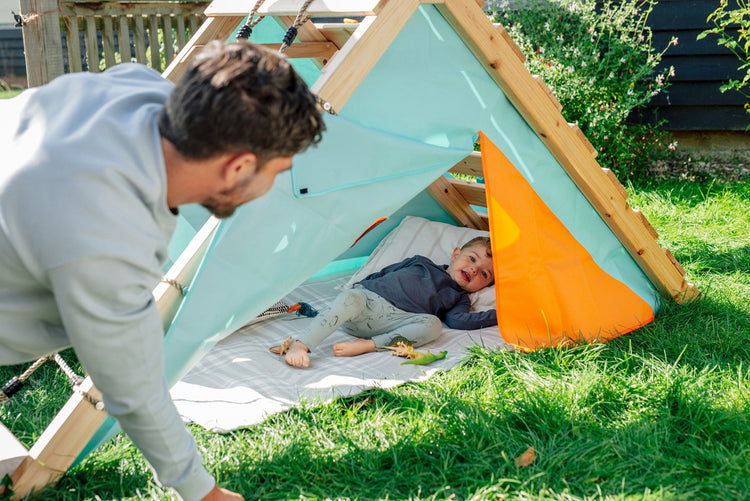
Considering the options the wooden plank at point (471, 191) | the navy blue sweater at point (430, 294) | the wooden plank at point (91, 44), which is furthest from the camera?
the wooden plank at point (91, 44)

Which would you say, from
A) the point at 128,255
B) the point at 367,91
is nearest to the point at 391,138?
the point at 367,91

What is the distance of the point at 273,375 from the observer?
278cm

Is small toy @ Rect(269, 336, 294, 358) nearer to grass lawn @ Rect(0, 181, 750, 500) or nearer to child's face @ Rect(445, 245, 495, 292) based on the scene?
grass lawn @ Rect(0, 181, 750, 500)

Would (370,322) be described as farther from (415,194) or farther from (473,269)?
(415,194)

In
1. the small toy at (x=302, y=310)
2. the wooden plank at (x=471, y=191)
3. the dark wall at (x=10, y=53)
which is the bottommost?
the dark wall at (x=10, y=53)

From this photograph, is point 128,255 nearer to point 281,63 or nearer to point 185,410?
point 281,63

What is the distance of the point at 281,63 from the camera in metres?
1.25

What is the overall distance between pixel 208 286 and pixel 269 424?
516 millimetres

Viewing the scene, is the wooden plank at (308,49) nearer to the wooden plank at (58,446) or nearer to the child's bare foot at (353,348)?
the child's bare foot at (353,348)

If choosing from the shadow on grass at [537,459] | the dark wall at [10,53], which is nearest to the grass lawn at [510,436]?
the shadow on grass at [537,459]

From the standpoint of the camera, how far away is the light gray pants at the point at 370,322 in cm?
296

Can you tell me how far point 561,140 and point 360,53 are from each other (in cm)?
95

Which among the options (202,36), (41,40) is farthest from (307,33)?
(41,40)

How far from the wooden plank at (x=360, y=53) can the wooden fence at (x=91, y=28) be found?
7.11ft
